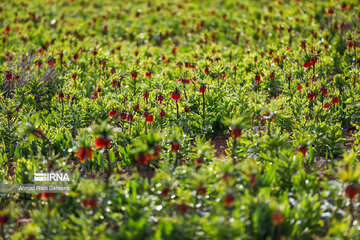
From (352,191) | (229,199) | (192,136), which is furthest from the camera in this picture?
(192,136)

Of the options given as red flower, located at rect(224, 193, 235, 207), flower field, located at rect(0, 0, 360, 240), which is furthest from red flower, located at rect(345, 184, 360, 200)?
red flower, located at rect(224, 193, 235, 207)

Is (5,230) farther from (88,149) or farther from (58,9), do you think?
(58,9)

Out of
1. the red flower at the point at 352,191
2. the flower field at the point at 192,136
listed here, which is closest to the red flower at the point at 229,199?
the flower field at the point at 192,136

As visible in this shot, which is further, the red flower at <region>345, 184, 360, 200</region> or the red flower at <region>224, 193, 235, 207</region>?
the red flower at <region>345, 184, 360, 200</region>

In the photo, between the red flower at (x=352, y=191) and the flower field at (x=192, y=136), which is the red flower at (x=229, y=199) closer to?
the flower field at (x=192, y=136)

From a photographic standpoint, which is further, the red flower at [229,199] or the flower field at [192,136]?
the flower field at [192,136]

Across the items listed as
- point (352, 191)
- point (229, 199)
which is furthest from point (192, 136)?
point (352, 191)

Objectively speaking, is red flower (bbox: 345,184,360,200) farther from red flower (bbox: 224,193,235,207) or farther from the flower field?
red flower (bbox: 224,193,235,207)

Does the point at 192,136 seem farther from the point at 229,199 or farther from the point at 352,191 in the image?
the point at 352,191

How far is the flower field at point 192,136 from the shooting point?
3.27 m

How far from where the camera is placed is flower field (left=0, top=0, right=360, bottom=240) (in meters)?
3.27

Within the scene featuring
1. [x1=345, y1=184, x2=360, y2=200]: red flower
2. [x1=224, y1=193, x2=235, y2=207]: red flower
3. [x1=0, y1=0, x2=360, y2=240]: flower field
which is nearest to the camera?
[x1=224, y1=193, x2=235, y2=207]: red flower

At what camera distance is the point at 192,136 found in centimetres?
541

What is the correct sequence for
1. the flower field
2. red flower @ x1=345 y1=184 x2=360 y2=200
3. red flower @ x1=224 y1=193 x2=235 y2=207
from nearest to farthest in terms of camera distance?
red flower @ x1=224 y1=193 x2=235 y2=207 → red flower @ x1=345 y1=184 x2=360 y2=200 → the flower field
